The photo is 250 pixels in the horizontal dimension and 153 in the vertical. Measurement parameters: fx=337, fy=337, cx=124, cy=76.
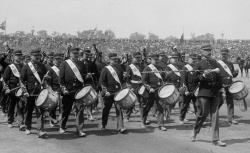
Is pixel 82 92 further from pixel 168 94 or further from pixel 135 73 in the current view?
pixel 135 73

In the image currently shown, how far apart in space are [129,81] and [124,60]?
3830 millimetres

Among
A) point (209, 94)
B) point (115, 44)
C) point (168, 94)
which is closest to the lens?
point (209, 94)

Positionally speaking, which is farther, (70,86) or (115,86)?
(115,86)

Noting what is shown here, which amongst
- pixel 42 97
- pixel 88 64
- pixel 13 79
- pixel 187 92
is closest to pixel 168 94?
pixel 187 92

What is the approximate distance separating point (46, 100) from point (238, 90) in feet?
18.1

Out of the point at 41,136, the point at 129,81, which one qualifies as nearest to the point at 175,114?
the point at 129,81

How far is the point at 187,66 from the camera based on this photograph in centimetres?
1089

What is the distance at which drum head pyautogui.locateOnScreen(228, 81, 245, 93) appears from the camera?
9947 mm

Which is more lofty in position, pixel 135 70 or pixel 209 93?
pixel 135 70

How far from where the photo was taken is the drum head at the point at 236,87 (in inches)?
392

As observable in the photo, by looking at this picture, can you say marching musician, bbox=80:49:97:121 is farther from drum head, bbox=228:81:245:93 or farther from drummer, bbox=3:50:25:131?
drum head, bbox=228:81:245:93

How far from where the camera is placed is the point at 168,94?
904 cm

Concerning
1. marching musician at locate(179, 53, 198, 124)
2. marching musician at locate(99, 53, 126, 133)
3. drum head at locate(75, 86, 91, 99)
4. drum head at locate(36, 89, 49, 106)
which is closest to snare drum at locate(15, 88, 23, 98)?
drum head at locate(36, 89, 49, 106)

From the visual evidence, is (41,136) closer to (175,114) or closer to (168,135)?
(168,135)
